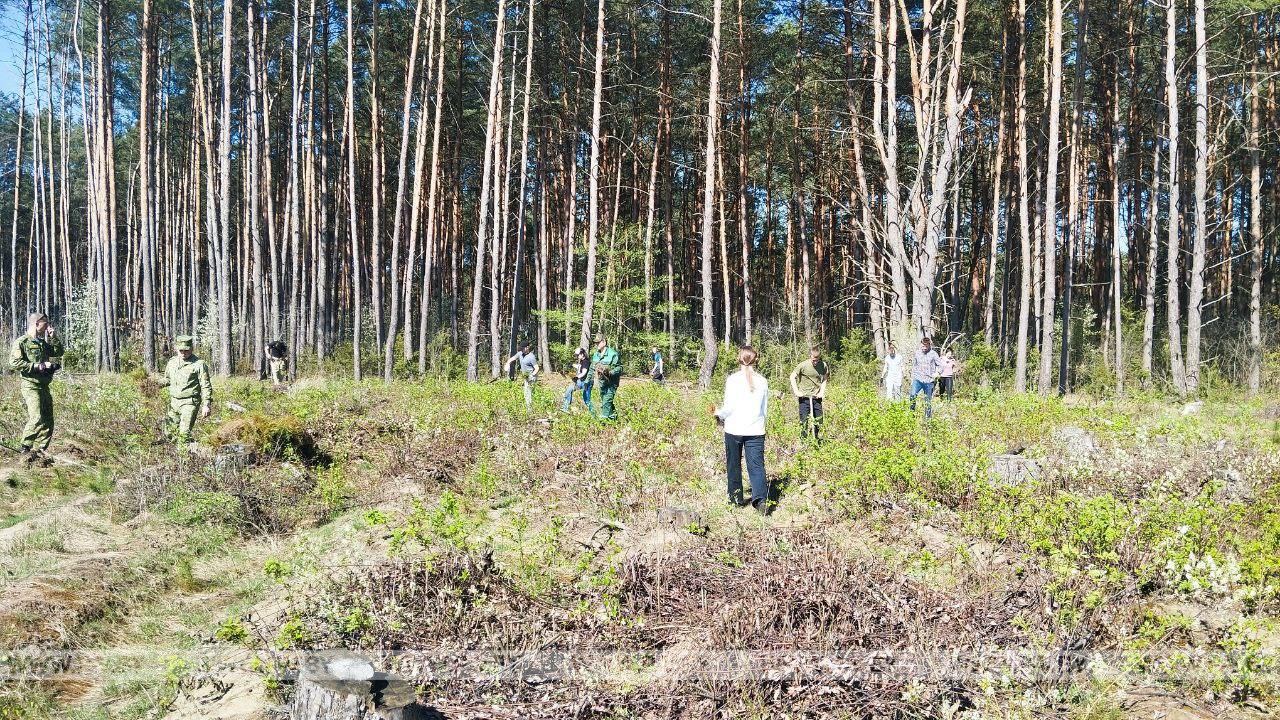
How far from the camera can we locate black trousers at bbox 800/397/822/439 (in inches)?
385

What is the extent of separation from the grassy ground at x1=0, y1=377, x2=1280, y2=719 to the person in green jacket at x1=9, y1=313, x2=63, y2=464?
433 millimetres

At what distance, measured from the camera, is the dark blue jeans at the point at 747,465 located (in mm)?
7355

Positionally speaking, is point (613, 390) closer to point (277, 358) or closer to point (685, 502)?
point (685, 502)

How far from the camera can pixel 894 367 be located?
44.2 feet

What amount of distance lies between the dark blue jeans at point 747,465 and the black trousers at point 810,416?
2432mm

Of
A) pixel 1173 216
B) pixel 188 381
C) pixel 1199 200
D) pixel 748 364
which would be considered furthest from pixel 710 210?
pixel 188 381

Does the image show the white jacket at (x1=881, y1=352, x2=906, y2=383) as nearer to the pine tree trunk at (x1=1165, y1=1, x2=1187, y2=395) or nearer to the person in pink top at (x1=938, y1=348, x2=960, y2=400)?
the person in pink top at (x1=938, y1=348, x2=960, y2=400)

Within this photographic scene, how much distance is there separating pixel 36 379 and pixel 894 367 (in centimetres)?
1254

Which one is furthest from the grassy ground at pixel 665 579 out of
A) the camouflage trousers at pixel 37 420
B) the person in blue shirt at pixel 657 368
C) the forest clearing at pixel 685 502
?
the person in blue shirt at pixel 657 368

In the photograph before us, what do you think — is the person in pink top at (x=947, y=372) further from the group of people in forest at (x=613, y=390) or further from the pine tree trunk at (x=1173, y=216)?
the pine tree trunk at (x=1173, y=216)

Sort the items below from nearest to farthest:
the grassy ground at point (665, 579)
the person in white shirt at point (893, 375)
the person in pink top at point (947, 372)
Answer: the grassy ground at point (665, 579)
the person in pink top at point (947, 372)
the person in white shirt at point (893, 375)

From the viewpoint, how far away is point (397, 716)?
11.1ft

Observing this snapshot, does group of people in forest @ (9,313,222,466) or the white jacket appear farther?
the white jacket

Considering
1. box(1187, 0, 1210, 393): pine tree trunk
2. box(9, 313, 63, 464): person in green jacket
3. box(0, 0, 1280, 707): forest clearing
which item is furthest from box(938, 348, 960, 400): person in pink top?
box(9, 313, 63, 464): person in green jacket
